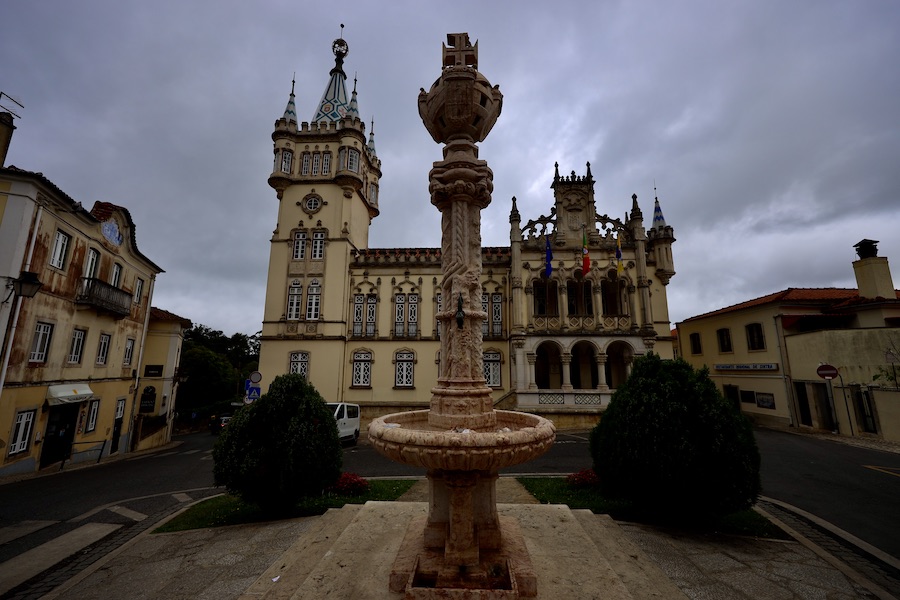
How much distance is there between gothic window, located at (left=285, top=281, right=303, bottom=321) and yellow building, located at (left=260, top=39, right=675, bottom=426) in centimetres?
12

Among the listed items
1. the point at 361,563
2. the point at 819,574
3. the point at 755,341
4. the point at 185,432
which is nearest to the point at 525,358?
the point at 755,341

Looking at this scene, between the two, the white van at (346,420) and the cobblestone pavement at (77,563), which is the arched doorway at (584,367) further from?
the cobblestone pavement at (77,563)

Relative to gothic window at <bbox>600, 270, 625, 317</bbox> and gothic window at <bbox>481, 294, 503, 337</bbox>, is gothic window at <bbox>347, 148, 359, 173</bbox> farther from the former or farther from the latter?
gothic window at <bbox>600, 270, 625, 317</bbox>

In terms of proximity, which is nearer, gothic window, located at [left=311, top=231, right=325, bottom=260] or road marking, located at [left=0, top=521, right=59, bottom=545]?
road marking, located at [left=0, top=521, right=59, bottom=545]

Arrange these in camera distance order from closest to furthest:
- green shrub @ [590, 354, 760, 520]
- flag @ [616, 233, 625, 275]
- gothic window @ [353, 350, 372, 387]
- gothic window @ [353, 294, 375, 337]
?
green shrub @ [590, 354, 760, 520] → flag @ [616, 233, 625, 275] → gothic window @ [353, 350, 372, 387] → gothic window @ [353, 294, 375, 337]

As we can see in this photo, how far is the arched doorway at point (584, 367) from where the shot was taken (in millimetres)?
23625

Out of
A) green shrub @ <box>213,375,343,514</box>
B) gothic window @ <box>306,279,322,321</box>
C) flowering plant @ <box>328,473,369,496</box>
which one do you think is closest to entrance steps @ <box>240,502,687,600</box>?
green shrub @ <box>213,375,343,514</box>

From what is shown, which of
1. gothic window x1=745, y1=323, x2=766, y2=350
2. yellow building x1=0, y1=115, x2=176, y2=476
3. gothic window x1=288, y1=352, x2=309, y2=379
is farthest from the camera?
gothic window x1=288, y1=352, x2=309, y2=379

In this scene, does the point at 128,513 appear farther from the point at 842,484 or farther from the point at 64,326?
the point at 842,484

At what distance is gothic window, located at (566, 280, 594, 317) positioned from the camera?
939 inches

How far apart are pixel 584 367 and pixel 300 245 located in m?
19.9

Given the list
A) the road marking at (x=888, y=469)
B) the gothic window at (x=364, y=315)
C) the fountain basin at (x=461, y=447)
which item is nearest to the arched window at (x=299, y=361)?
the gothic window at (x=364, y=315)

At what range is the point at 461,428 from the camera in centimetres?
436

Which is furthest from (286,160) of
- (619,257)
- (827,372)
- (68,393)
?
(827,372)
